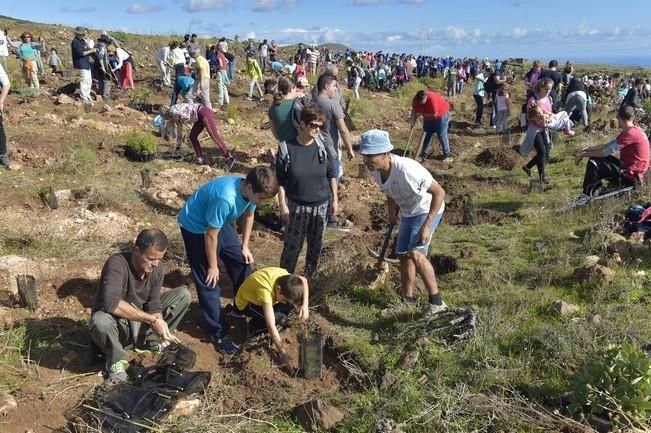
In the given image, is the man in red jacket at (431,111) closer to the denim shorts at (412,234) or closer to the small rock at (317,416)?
the denim shorts at (412,234)

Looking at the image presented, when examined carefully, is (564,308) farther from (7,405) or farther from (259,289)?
(7,405)

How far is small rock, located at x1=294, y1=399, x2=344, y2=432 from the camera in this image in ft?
10.8

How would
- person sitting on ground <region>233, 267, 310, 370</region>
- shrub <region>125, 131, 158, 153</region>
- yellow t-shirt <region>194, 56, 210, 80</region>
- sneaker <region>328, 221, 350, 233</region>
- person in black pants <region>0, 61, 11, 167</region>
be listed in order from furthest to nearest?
yellow t-shirt <region>194, 56, 210, 80</region>, shrub <region>125, 131, 158, 153</region>, person in black pants <region>0, 61, 11, 167</region>, sneaker <region>328, 221, 350, 233</region>, person sitting on ground <region>233, 267, 310, 370</region>

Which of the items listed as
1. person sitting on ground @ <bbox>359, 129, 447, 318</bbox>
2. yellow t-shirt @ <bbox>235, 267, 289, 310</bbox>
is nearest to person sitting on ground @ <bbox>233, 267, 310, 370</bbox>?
yellow t-shirt @ <bbox>235, 267, 289, 310</bbox>

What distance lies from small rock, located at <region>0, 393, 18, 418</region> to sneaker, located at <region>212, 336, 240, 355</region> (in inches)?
54.3

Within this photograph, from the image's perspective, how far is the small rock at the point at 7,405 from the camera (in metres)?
3.31

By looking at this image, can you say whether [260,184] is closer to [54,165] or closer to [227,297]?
[227,297]

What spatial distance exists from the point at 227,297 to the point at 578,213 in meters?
4.30

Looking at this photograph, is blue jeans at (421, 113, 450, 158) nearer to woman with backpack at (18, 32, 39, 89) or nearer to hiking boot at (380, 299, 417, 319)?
hiking boot at (380, 299, 417, 319)

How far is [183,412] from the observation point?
3379mm

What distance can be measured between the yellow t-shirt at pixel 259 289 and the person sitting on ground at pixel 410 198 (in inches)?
40.5

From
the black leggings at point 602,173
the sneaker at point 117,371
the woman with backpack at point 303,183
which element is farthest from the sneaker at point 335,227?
the sneaker at point 117,371

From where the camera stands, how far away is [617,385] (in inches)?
121

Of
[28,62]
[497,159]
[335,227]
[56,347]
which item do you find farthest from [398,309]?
[28,62]
